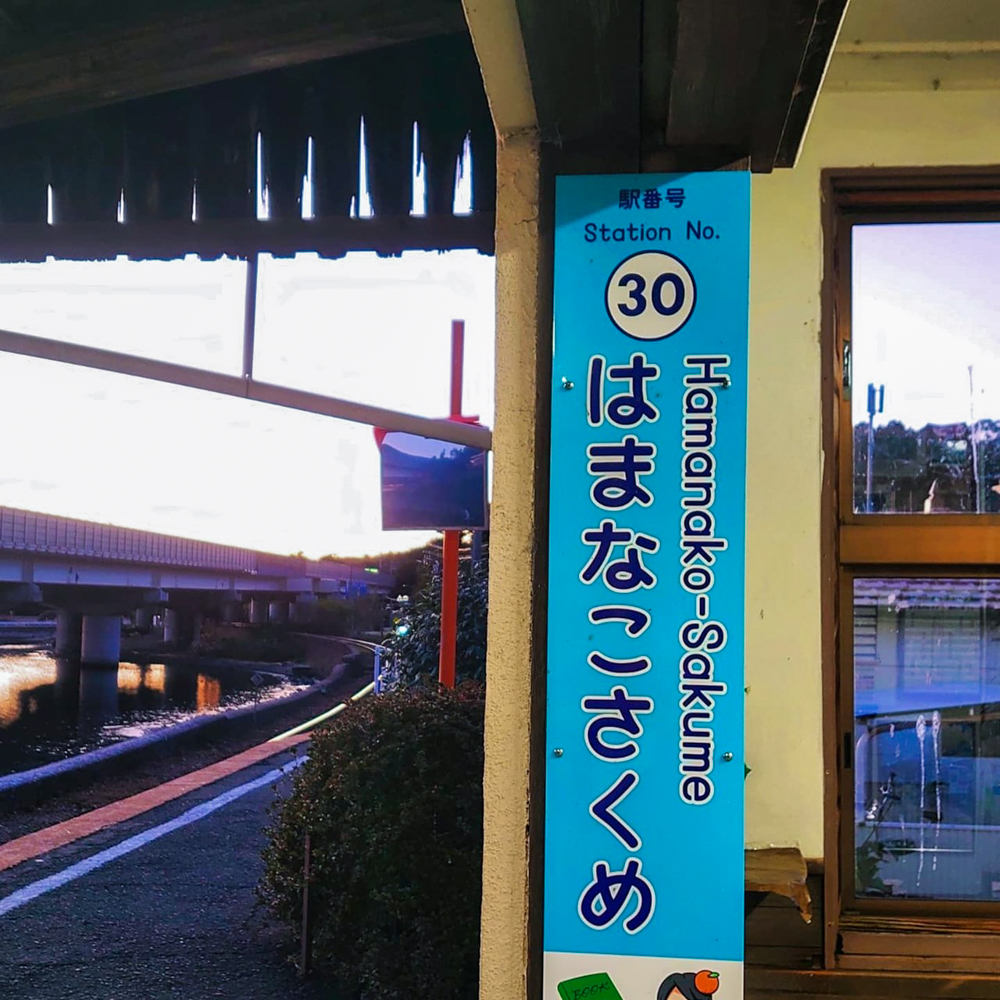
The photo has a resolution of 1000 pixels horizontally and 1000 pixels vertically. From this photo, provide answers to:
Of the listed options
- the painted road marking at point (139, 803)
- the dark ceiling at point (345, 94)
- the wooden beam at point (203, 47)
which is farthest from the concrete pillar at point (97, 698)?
the wooden beam at point (203, 47)

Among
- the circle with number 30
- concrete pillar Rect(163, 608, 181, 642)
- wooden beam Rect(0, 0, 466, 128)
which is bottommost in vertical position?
concrete pillar Rect(163, 608, 181, 642)

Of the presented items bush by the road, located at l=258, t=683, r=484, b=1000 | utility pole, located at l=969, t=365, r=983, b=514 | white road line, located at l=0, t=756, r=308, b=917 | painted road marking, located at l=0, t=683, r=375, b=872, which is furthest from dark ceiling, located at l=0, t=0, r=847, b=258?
white road line, located at l=0, t=756, r=308, b=917

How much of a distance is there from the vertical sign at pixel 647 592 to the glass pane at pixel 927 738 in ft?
2.84

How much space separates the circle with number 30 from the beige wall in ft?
2.02

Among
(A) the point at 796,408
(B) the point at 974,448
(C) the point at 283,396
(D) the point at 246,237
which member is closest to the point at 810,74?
(A) the point at 796,408

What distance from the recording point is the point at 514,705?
1.80m

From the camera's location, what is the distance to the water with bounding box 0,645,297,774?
359 inches

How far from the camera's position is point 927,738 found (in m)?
Answer: 2.50

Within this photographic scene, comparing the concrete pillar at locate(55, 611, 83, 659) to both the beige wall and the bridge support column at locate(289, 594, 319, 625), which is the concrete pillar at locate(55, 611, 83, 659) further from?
the beige wall

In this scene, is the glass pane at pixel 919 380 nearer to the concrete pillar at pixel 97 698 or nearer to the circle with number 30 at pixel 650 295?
the circle with number 30 at pixel 650 295

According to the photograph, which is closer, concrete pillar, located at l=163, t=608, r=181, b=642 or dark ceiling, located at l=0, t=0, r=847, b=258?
dark ceiling, located at l=0, t=0, r=847, b=258

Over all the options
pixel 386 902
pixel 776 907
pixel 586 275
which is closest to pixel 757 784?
pixel 776 907

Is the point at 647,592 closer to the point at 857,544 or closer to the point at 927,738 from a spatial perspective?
the point at 857,544

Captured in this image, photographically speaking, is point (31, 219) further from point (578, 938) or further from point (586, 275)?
point (578, 938)
